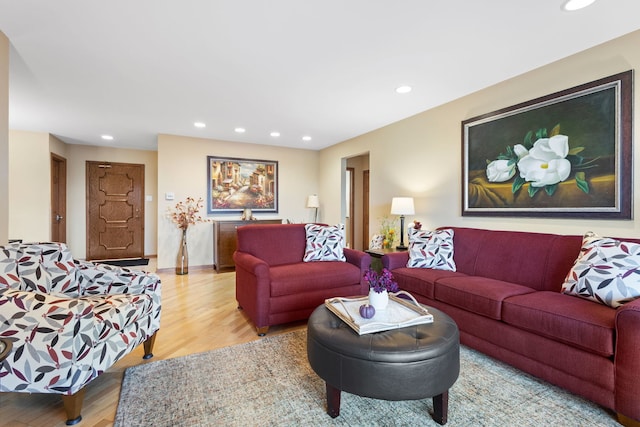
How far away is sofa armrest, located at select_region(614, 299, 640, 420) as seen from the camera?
1.43 m

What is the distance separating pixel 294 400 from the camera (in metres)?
1.66

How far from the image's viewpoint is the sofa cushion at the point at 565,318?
1.56 meters

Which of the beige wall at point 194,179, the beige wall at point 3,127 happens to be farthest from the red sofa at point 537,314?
the beige wall at point 194,179

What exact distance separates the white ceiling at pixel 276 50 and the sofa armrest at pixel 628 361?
1822 millimetres

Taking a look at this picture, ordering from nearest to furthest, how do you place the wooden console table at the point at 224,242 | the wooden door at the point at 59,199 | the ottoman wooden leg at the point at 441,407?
the ottoman wooden leg at the point at 441,407, the wooden console table at the point at 224,242, the wooden door at the point at 59,199

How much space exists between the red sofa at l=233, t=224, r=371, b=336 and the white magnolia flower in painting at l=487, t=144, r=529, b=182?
1527 millimetres

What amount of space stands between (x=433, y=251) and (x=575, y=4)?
205cm

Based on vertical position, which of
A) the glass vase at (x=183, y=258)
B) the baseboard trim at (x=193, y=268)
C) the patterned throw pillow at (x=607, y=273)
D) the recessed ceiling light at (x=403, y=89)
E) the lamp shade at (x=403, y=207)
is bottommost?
the baseboard trim at (x=193, y=268)

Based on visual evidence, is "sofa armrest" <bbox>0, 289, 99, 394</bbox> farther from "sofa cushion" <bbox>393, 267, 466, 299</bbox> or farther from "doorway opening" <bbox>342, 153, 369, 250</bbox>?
"doorway opening" <bbox>342, 153, 369, 250</bbox>

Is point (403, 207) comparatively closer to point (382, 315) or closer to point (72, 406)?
point (382, 315)

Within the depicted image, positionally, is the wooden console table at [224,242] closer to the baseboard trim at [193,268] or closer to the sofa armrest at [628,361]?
the baseboard trim at [193,268]

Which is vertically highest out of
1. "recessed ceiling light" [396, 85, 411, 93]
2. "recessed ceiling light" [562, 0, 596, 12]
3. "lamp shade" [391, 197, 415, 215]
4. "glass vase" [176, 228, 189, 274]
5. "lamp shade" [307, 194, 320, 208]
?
"recessed ceiling light" [396, 85, 411, 93]

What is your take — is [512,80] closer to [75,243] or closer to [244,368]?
[244,368]

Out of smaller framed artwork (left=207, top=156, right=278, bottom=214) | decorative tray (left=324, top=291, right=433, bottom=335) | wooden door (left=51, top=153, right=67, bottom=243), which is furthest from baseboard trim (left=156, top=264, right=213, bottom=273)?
decorative tray (left=324, top=291, right=433, bottom=335)
